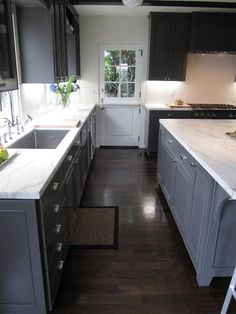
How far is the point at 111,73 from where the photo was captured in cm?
528

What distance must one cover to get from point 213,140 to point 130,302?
4.91 ft

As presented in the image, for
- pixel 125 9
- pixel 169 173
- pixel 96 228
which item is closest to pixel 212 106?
pixel 125 9

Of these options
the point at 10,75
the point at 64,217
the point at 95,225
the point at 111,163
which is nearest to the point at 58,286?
the point at 64,217

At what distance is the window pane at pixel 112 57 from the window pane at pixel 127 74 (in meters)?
0.19

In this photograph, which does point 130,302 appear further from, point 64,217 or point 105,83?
point 105,83

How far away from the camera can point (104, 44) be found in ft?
16.8

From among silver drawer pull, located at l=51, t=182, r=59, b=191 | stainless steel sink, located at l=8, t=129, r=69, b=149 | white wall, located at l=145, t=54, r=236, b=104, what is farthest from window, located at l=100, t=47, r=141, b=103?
silver drawer pull, located at l=51, t=182, r=59, b=191

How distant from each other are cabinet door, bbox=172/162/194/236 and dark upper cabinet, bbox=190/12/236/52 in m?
3.18

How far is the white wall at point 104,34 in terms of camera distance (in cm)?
500

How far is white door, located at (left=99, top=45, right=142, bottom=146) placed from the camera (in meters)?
5.19

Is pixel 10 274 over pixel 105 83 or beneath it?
beneath

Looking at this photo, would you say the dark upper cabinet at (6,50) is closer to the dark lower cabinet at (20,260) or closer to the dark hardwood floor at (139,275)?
the dark lower cabinet at (20,260)

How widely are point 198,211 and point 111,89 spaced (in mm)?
3949

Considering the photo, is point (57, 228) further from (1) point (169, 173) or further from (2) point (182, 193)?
(1) point (169, 173)
